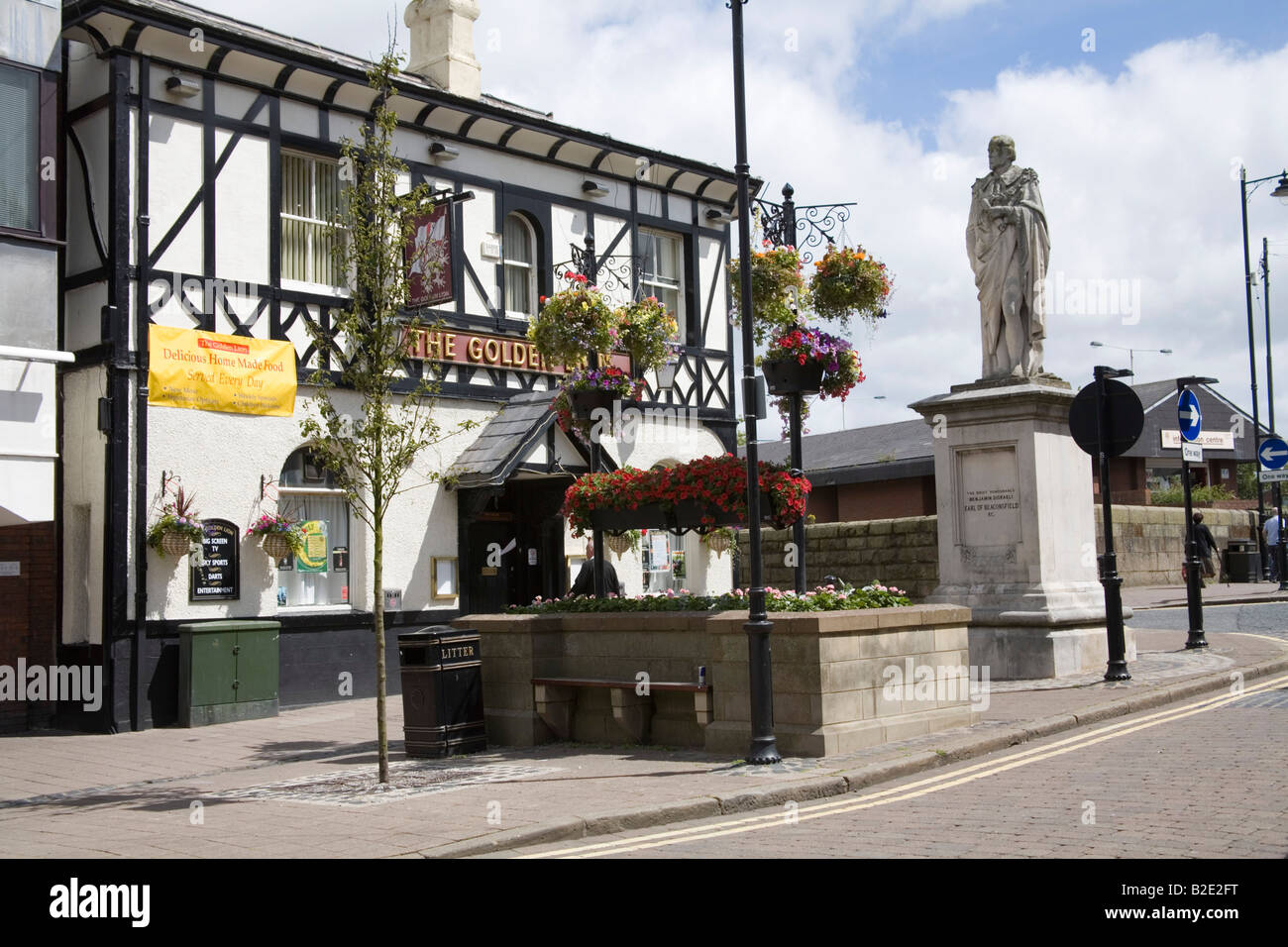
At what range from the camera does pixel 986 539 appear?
1534cm

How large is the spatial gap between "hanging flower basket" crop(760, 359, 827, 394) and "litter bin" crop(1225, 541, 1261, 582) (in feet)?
75.0

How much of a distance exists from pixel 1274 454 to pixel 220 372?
21.2 metres

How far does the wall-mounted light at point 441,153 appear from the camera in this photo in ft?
62.8

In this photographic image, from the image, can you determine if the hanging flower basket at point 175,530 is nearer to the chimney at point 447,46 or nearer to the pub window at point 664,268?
the chimney at point 447,46

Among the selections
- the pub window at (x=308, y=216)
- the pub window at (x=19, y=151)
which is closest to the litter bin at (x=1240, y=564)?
the pub window at (x=308, y=216)

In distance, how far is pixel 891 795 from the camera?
9281mm

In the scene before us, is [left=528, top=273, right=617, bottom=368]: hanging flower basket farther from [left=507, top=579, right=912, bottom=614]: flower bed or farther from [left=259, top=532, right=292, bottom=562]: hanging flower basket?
[left=259, top=532, right=292, bottom=562]: hanging flower basket

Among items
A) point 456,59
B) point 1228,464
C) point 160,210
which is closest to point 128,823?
point 160,210

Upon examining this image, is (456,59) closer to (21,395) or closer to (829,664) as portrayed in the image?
(21,395)

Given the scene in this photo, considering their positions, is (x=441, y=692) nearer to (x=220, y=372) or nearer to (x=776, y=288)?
(x=776, y=288)

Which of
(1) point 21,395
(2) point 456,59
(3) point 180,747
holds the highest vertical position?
(2) point 456,59

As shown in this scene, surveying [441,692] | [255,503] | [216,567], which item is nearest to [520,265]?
[255,503]

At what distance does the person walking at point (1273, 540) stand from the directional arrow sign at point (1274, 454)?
3039mm
